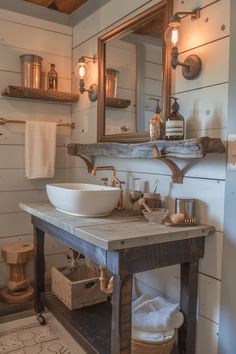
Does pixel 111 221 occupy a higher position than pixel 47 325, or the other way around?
pixel 111 221

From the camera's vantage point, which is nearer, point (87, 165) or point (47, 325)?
point (47, 325)

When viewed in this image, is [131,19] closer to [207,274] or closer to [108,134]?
[108,134]

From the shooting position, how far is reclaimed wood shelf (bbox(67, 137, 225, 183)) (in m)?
1.25

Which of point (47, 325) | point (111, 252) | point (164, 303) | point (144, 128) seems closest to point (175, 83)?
point (144, 128)

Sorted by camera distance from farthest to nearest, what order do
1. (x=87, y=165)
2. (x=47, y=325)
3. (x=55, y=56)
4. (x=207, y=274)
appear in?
(x=55, y=56)
(x=87, y=165)
(x=47, y=325)
(x=207, y=274)

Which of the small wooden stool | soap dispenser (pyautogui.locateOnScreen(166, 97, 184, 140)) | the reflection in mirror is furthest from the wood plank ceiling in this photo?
the small wooden stool

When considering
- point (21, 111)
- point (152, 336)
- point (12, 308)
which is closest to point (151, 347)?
point (152, 336)

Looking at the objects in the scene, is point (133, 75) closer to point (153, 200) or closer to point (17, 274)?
point (153, 200)

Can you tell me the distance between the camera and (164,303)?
5.08 feet

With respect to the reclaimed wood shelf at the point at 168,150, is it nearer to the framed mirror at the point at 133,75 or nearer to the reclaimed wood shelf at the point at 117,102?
the framed mirror at the point at 133,75

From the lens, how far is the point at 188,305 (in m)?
1.42

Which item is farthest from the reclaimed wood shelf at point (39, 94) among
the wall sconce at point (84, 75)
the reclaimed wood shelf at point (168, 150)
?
the reclaimed wood shelf at point (168, 150)

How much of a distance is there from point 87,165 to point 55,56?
93cm

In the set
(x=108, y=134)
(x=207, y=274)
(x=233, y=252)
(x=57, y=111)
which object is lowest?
(x=207, y=274)
